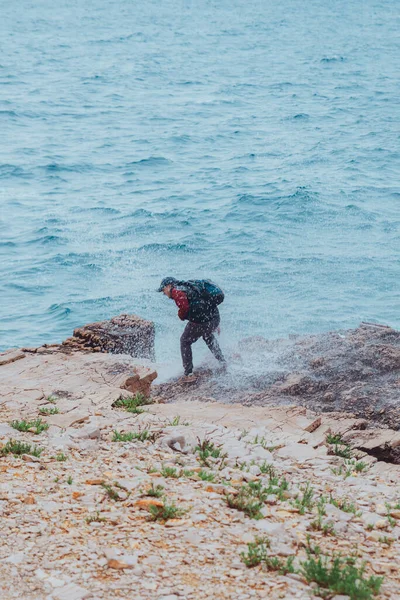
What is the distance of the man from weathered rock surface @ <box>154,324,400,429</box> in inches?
20.4

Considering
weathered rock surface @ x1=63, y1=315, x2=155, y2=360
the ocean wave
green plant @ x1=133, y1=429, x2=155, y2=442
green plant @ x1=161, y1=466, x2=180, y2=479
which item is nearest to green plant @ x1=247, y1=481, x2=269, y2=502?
green plant @ x1=161, y1=466, x2=180, y2=479

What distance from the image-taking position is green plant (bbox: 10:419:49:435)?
8539mm

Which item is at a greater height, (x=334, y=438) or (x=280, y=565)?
(x=280, y=565)

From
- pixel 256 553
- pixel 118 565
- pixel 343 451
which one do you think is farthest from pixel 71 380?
pixel 256 553

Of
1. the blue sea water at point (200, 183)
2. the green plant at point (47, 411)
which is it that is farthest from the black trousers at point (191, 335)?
the green plant at point (47, 411)

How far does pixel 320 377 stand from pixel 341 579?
666 cm

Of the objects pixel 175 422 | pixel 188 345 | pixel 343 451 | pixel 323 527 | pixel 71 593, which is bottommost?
pixel 188 345

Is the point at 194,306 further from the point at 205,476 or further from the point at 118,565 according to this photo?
the point at 118,565

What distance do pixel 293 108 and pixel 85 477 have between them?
32170mm

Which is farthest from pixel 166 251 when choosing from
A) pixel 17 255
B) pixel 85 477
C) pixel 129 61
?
pixel 129 61

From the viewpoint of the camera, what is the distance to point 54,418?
9.07 meters

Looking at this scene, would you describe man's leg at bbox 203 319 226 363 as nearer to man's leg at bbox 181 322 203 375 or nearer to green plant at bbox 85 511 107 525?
man's leg at bbox 181 322 203 375

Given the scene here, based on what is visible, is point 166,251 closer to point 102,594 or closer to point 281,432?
point 281,432

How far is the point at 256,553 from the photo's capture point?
233 inches
